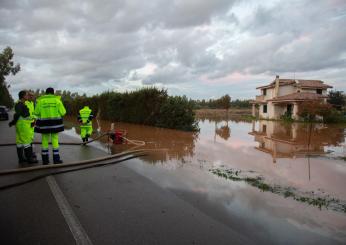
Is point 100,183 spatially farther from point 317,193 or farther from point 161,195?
point 317,193

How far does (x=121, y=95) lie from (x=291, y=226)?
25206mm

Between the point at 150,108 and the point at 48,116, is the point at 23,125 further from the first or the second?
the point at 150,108

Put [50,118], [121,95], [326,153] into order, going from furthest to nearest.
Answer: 1. [121,95]
2. [326,153]
3. [50,118]

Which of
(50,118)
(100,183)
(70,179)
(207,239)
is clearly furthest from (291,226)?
(50,118)

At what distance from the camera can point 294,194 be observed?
567cm

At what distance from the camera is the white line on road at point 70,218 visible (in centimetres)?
329

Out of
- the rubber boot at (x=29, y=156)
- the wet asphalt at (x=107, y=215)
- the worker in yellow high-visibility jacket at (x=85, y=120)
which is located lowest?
the wet asphalt at (x=107, y=215)

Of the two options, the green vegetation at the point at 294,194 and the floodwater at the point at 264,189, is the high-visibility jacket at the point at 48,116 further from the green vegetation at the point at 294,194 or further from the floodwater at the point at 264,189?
the green vegetation at the point at 294,194

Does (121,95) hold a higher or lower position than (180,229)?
higher

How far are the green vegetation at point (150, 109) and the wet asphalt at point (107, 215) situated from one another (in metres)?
13.6

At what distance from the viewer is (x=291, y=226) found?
4129 millimetres

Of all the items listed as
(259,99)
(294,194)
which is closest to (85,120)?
(294,194)

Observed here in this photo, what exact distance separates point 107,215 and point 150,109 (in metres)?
18.6

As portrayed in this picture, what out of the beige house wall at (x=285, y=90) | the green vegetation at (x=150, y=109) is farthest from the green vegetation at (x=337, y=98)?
the green vegetation at (x=150, y=109)
